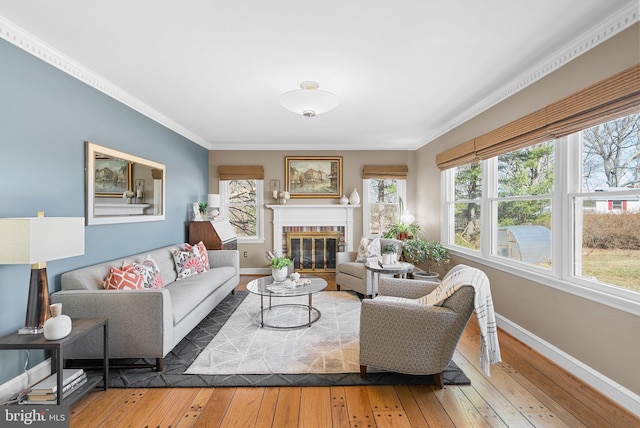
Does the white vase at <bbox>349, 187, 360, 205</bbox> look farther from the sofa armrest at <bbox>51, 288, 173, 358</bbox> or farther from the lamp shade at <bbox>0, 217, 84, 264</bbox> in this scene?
the lamp shade at <bbox>0, 217, 84, 264</bbox>

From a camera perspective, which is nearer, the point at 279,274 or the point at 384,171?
the point at 279,274

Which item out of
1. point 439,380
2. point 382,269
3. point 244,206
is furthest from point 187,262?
point 439,380

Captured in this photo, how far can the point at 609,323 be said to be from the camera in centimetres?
203

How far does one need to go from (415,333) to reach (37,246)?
244cm

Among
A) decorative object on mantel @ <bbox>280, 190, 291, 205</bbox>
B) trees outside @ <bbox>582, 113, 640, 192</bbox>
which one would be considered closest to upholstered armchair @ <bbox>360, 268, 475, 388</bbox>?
trees outside @ <bbox>582, 113, 640, 192</bbox>

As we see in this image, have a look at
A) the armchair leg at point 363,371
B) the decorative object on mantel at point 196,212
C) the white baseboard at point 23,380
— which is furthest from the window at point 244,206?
the armchair leg at point 363,371

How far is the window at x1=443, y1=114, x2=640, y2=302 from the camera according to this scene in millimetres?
2031

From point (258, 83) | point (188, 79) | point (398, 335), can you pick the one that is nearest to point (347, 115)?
point (258, 83)

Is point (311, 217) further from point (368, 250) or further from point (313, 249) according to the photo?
point (368, 250)

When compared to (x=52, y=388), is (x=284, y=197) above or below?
above

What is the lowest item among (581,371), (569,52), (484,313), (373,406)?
(373,406)

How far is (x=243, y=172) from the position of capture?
5.69 m

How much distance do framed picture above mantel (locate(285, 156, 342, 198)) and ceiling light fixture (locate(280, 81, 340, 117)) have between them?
2.95m

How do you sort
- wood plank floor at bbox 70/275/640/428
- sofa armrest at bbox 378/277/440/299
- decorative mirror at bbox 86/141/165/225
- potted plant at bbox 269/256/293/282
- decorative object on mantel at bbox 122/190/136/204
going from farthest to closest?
potted plant at bbox 269/256/293/282 < decorative object on mantel at bbox 122/190/136/204 < decorative mirror at bbox 86/141/165/225 < sofa armrest at bbox 378/277/440/299 < wood plank floor at bbox 70/275/640/428
